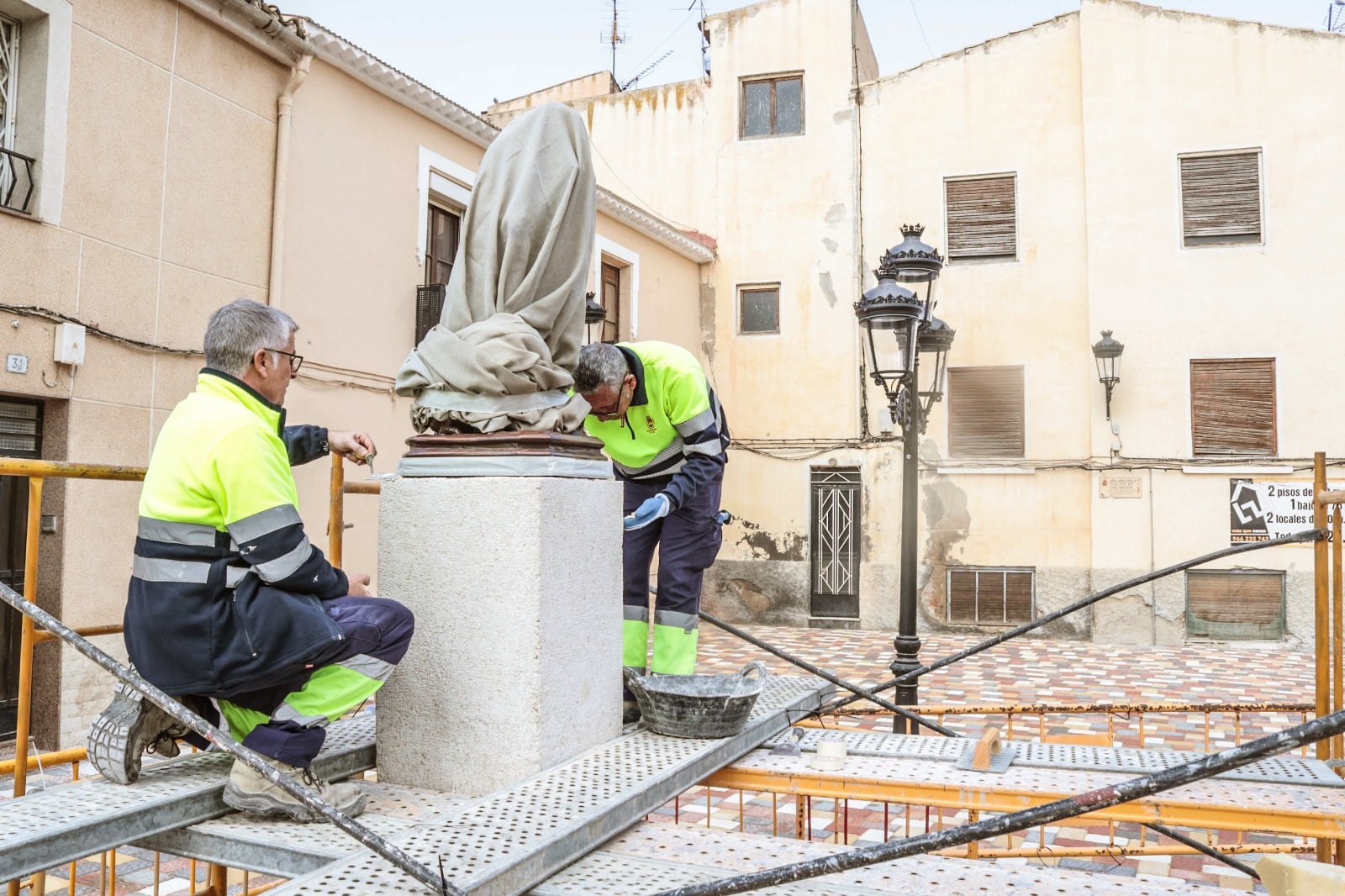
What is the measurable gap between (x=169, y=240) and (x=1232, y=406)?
1290cm

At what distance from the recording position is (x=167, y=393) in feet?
27.6

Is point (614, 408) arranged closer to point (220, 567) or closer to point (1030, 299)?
point (220, 567)

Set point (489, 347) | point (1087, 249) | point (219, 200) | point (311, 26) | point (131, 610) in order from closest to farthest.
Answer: point (131, 610) → point (489, 347) → point (219, 200) → point (311, 26) → point (1087, 249)

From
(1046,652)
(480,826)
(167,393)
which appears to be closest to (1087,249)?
(1046,652)

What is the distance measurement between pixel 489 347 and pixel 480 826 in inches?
58.9

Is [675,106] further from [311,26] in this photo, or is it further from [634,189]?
[311,26]

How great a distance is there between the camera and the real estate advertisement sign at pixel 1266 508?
13.9m

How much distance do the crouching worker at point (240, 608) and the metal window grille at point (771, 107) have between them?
14.9 m

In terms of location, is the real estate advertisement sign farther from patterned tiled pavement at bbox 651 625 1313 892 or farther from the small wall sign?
patterned tiled pavement at bbox 651 625 1313 892

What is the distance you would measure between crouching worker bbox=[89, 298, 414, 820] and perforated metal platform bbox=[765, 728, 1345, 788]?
1.79 meters

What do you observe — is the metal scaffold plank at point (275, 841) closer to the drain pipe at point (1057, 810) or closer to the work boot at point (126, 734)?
the work boot at point (126, 734)

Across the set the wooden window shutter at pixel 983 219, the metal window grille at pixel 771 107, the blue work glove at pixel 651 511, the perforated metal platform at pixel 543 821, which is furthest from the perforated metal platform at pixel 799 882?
the metal window grille at pixel 771 107

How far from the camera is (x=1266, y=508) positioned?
14.0 metres

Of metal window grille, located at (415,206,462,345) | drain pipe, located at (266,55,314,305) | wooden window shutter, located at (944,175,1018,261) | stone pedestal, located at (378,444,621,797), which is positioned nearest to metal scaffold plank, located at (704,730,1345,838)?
stone pedestal, located at (378,444,621,797)
